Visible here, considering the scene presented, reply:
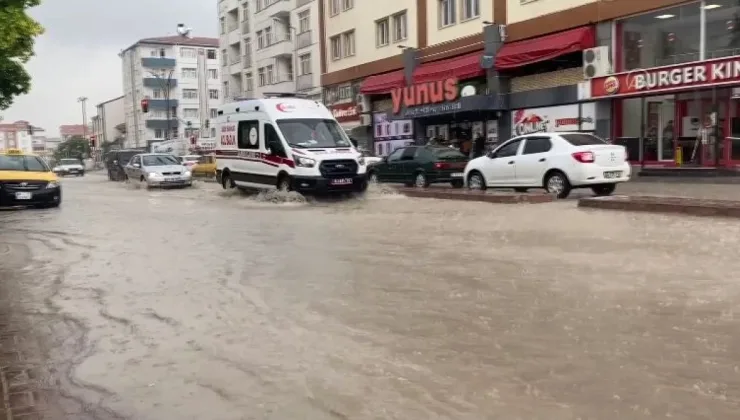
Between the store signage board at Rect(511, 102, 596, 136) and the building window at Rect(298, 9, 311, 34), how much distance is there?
20209 mm

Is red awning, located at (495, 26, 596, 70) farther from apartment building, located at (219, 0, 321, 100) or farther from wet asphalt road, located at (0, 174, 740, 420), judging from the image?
apartment building, located at (219, 0, 321, 100)

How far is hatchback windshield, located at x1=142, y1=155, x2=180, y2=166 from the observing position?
28219mm

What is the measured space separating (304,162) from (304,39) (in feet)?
94.9

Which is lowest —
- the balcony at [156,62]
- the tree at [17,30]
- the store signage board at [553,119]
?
the store signage board at [553,119]

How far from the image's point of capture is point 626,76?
22.9 meters

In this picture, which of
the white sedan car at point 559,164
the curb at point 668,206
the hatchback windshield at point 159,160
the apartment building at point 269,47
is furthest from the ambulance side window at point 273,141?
the apartment building at point 269,47

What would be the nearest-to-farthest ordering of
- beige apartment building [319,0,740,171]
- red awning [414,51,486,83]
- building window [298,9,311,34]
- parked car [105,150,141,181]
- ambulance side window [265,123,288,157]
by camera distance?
ambulance side window [265,123,288,157], beige apartment building [319,0,740,171], red awning [414,51,486,83], parked car [105,150,141,181], building window [298,9,311,34]

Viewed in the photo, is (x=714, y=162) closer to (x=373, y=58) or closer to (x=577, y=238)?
(x=577, y=238)

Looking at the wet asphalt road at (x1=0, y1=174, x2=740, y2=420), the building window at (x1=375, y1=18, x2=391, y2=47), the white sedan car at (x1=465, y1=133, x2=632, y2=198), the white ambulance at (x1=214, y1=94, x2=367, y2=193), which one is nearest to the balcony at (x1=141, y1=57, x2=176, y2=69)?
the building window at (x1=375, y1=18, x2=391, y2=47)

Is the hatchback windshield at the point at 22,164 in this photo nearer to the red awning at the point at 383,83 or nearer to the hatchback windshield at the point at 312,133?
the hatchback windshield at the point at 312,133

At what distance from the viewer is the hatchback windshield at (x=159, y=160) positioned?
28.2 metres

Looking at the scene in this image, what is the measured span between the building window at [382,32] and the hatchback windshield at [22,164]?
2082cm

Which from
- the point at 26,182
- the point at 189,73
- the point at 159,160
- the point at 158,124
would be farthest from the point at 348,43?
the point at 189,73

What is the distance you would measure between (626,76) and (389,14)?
1552 centimetres
